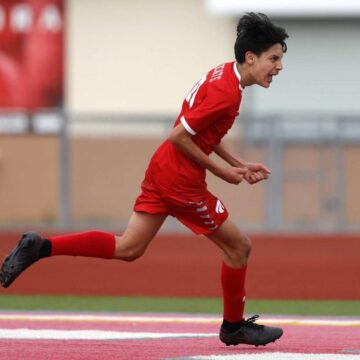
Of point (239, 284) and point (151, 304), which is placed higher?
point (239, 284)

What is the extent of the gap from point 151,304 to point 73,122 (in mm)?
3411

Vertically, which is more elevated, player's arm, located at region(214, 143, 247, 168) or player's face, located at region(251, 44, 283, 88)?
player's face, located at region(251, 44, 283, 88)

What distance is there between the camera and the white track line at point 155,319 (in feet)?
35.9

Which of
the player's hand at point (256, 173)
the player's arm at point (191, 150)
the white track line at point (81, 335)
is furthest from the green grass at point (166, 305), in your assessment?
the player's arm at point (191, 150)

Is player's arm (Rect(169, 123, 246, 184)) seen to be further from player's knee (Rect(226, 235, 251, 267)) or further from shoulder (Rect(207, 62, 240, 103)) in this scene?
player's knee (Rect(226, 235, 251, 267))

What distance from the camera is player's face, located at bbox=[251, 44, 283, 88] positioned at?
333 inches

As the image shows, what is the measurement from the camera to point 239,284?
8750mm

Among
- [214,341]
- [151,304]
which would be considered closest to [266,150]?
[151,304]

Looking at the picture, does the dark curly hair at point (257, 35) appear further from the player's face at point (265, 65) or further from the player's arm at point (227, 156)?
the player's arm at point (227, 156)

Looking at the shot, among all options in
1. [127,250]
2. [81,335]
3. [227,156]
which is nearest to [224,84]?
[227,156]

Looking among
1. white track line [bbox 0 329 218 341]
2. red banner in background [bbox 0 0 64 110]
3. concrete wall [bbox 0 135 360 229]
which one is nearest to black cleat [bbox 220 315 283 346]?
white track line [bbox 0 329 218 341]

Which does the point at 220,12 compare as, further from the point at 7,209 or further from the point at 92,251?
the point at 92,251

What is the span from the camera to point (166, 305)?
13.3 meters

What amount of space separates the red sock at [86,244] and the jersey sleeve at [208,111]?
85 centimetres
